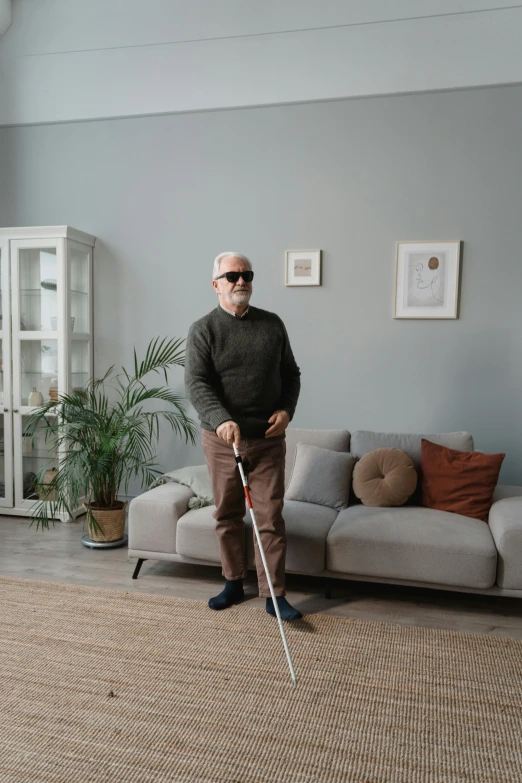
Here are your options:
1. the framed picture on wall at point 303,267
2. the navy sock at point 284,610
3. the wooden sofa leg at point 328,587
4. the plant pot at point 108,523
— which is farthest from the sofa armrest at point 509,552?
A: the plant pot at point 108,523

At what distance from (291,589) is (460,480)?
3.26 feet

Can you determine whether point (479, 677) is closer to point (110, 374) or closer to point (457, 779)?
point (457, 779)

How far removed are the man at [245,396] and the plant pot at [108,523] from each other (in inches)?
46.7

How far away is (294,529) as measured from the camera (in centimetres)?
300

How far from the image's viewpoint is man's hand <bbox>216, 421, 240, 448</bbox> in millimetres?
2602

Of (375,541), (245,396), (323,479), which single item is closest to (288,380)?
(245,396)

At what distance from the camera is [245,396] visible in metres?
2.77

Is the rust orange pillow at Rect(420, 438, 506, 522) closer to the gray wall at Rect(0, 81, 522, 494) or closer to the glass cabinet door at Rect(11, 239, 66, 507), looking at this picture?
A: the gray wall at Rect(0, 81, 522, 494)

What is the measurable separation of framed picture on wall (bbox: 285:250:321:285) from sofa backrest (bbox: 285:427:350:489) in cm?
104

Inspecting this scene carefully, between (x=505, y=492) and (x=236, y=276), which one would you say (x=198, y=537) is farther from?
(x=505, y=492)

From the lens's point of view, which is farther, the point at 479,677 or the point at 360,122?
the point at 360,122

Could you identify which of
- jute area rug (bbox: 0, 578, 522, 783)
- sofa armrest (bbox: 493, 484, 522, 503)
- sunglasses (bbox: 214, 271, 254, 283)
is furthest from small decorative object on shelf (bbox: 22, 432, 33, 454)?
sofa armrest (bbox: 493, 484, 522, 503)

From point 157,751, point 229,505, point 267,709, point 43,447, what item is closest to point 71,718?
point 157,751

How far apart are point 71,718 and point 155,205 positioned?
11.1ft
